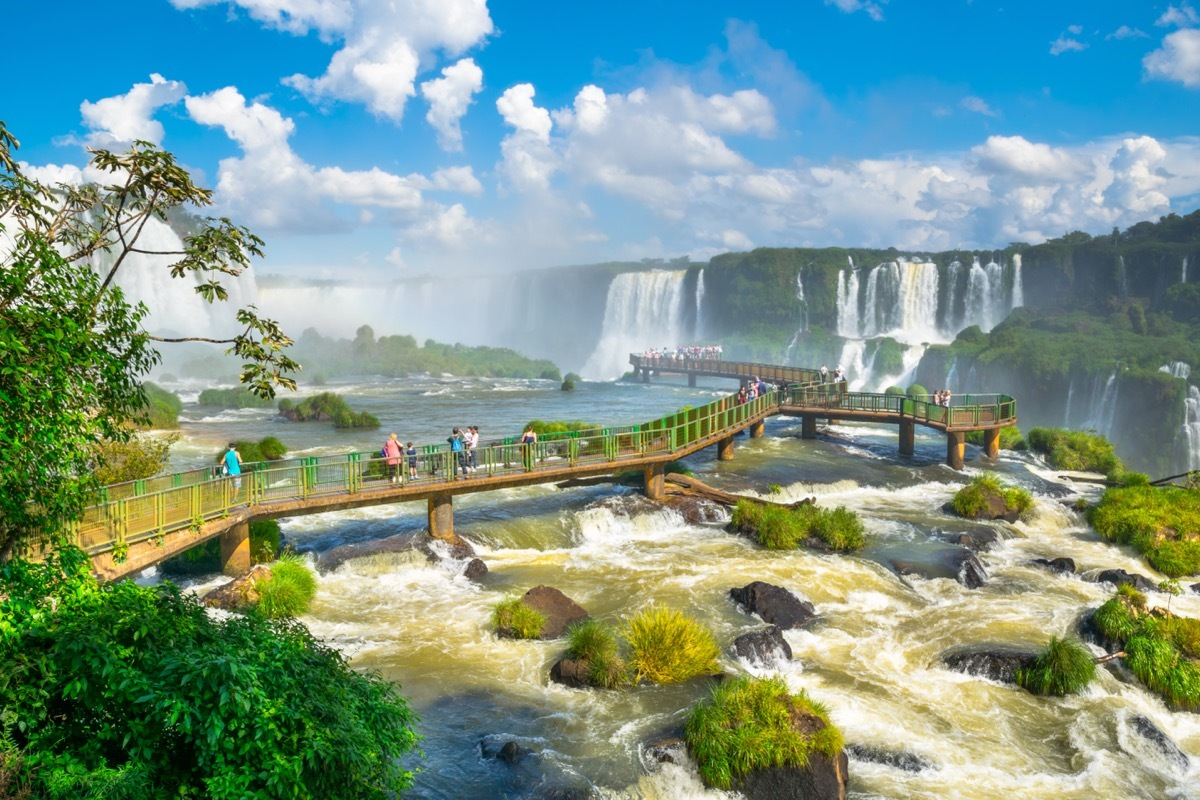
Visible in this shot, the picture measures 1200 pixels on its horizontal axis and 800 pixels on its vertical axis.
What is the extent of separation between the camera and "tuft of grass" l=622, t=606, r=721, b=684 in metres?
13.9

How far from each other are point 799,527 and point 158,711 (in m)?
18.3

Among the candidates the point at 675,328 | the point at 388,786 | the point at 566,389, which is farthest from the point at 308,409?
the point at 675,328

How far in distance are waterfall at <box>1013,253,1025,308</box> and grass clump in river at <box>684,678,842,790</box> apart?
83.6 meters

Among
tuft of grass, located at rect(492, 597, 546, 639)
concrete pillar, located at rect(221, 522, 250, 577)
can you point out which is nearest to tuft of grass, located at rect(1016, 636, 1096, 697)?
tuft of grass, located at rect(492, 597, 546, 639)

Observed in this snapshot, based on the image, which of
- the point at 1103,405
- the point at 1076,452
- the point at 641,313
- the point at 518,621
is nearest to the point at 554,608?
the point at 518,621

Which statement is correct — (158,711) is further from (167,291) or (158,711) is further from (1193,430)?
(167,291)

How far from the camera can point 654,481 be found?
83.7 ft

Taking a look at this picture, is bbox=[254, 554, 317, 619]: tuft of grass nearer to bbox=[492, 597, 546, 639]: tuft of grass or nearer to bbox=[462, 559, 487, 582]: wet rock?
bbox=[462, 559, 487, 582]: wet rock

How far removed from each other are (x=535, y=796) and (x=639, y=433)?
49.7 ft

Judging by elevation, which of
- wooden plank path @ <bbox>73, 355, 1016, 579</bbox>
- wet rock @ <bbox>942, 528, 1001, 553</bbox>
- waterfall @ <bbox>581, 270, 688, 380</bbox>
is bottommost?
wet rock @ <bbox>942, 528, 1001, 553</bbox>

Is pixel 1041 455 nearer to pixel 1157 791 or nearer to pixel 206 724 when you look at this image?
pixel 1157 791

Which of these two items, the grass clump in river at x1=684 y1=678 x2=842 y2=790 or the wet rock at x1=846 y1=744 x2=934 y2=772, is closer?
the grass clump in river at x1=684 y1=678 x2=842 y2=790

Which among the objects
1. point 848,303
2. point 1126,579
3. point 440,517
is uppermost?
point 848,303

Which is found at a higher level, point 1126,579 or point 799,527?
point 799,527
